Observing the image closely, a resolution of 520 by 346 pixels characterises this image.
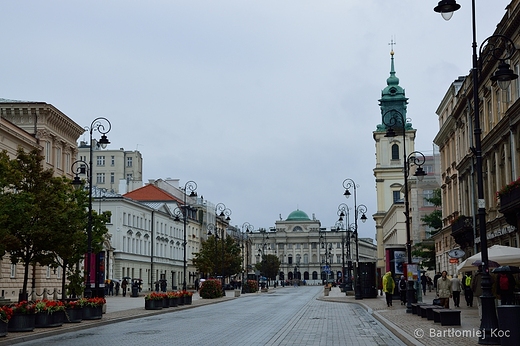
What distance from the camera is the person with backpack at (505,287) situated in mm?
Result: 20500

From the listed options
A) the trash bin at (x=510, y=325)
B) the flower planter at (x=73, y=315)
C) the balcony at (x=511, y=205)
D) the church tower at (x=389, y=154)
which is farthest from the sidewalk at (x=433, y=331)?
the church tower at (x=389, y=154)

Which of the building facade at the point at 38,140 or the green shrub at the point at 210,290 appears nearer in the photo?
the building facade at the point at 38,140

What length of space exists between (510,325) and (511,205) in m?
17.7

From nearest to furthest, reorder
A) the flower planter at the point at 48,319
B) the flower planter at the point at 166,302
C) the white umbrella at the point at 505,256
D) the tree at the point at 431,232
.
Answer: the flower planter at the point at 48,319
the white umbrella at the point at 505,256
the flower planter at the point at 166,302
the tree at the point at 431,232

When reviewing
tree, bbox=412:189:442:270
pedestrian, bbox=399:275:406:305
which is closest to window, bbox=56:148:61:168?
pedestrian, bbox=399:275:406:305

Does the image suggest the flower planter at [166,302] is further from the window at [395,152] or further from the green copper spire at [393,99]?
the window at [395,152]

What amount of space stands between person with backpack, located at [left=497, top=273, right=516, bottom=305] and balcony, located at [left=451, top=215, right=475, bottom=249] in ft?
74.2

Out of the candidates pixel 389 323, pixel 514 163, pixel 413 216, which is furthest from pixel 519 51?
pixel 413 216

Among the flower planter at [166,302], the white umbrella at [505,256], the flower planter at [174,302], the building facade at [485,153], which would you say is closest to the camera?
the white umbrella at [505,256]

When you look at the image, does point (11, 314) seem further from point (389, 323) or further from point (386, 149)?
point (386, 149)

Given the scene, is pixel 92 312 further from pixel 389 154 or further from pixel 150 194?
Result: pixel 389 154

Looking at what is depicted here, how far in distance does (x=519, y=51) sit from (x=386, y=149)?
3398 inches

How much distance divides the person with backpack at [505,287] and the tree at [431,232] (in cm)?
4439

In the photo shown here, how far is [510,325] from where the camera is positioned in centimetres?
1327
